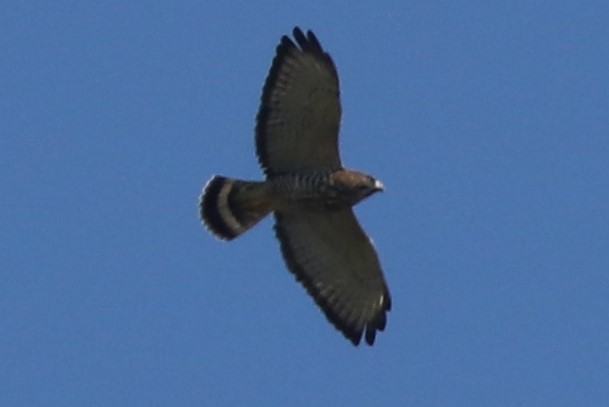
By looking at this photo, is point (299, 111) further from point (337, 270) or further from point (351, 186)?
point (337, 270)

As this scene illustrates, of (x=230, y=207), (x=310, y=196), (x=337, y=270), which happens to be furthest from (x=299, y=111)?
(x=337, y=270)

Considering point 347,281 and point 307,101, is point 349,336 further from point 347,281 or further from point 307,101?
point 307,101

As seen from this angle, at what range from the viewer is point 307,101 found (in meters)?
21.0

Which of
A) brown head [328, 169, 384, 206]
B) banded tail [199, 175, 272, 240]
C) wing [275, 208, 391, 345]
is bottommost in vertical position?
wing [275, 208, 391, 345]

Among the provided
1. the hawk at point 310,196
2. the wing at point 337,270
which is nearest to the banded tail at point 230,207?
the hawk at point 310,196

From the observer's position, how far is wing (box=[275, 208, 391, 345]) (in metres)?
21.5

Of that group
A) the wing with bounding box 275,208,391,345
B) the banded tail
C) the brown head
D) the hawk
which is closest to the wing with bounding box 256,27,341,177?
the hawk

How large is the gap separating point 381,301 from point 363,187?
118cm

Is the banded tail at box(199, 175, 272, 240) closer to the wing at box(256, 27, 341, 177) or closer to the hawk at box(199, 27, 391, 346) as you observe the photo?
the hawk at box(199, 27, 391, 346)

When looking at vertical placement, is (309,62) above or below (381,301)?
above

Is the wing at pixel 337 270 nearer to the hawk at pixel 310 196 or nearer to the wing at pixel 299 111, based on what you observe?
the hawk at pixel 310 196

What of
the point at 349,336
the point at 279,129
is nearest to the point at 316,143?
the point at 279,129

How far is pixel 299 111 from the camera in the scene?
69.3 ft

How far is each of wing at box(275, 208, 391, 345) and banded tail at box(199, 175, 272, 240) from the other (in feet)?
0.75
